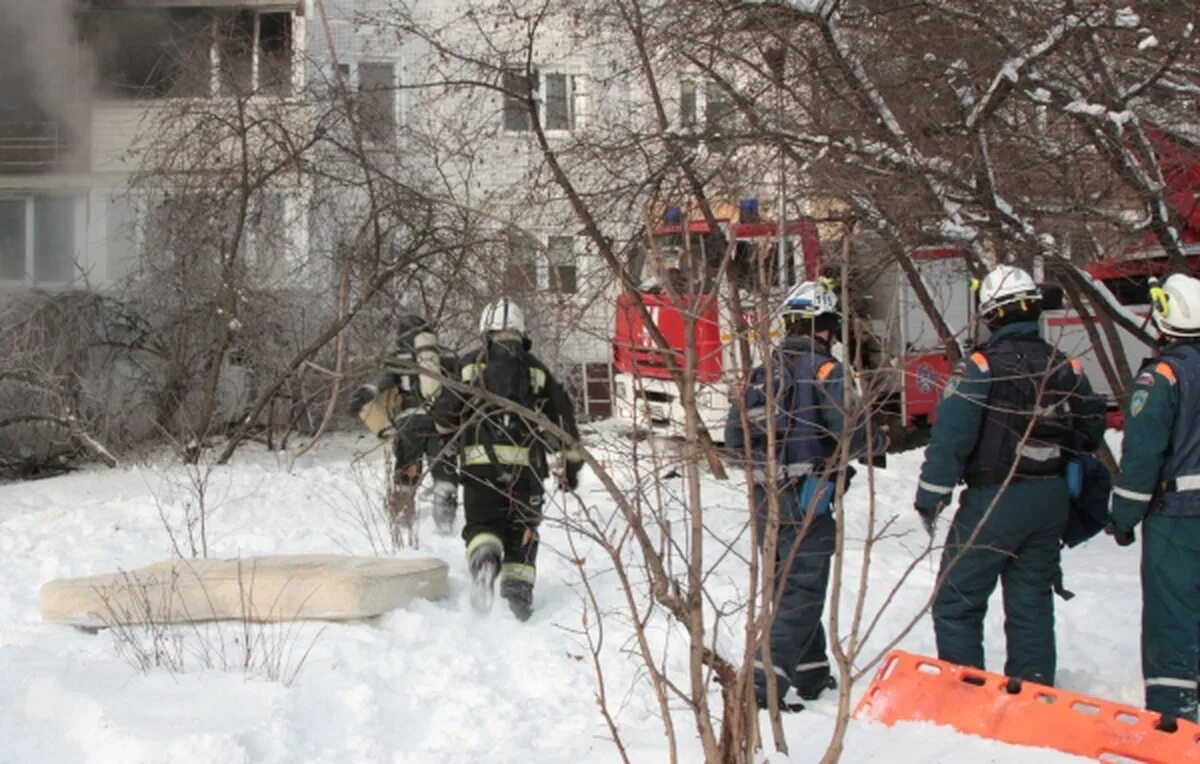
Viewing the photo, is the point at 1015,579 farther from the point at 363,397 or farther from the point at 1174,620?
the point at 363,397

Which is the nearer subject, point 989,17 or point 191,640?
point 191,640

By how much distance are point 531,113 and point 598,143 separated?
47 centimetres

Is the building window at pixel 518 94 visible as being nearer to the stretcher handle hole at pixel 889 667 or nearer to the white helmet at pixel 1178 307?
the white helmet at pixel 1178 307

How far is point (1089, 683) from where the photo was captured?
5809 millimetres

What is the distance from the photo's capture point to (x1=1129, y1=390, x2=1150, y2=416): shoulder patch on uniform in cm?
504

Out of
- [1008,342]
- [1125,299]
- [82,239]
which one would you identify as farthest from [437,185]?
[82,239]

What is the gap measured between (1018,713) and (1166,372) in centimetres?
142

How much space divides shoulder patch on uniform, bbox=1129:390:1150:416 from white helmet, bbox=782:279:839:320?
1.17m

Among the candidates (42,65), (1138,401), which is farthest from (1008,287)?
(42,65)

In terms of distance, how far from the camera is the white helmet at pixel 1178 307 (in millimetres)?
5094

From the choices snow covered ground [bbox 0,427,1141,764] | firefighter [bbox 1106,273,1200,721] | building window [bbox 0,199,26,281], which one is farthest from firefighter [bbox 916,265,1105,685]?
building window [bbox 0,199,26,281]

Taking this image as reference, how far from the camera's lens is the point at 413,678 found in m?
5.64

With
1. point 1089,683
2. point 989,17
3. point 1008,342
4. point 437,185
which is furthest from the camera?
point 437,185

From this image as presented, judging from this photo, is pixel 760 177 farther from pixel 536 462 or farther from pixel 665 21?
pixel 536 462
